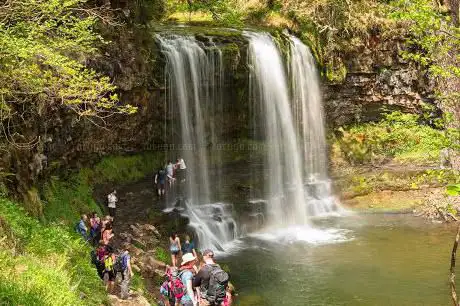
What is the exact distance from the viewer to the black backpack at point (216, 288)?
800 cm

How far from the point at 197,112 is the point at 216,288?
15098 mm

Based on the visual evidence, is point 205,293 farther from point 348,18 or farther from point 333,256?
point 348,18

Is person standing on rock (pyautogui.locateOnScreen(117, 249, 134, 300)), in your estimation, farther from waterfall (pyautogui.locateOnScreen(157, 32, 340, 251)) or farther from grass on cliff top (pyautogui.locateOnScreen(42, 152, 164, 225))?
waterfall (pyautogui.locateOnScreen(157, 32, 340, 251))

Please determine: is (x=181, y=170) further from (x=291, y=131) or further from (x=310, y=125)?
(x=310, y=125)

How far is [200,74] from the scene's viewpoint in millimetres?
22047

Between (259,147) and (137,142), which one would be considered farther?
(259,147)

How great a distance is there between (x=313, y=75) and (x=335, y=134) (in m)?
4.26

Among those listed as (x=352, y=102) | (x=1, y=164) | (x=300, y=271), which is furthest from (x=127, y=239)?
(x=352, y=102)

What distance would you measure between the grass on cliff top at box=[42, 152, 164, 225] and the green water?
5415 millimetres

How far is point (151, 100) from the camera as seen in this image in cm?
2095

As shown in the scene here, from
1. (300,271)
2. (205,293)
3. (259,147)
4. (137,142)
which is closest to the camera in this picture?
(205,293)

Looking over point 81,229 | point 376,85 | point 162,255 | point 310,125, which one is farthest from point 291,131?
point 81,229

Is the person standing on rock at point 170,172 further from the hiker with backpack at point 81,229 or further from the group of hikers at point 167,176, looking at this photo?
the hiker with backpack at point 81,229

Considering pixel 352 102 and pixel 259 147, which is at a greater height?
pixel 352 102
